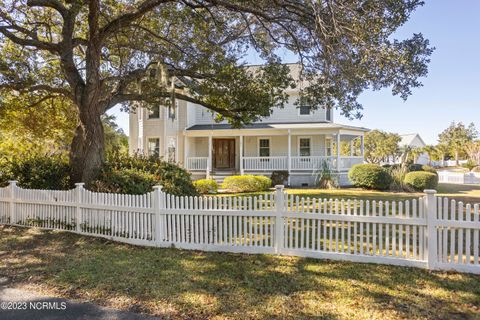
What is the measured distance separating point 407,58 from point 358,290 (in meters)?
4.93

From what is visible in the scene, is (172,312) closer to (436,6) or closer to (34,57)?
(436,6)

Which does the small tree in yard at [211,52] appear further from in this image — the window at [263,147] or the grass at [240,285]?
the window at [263,147]

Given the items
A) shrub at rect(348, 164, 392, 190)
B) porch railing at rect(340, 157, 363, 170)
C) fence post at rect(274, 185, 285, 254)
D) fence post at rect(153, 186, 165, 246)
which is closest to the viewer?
fence post at rect(274, 185, 285, 254)

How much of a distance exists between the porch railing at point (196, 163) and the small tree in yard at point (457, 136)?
55.3 m

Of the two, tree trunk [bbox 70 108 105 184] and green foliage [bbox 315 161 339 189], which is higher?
tree trunk [bbox 70 108 105 184]

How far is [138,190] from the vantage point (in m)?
7.91

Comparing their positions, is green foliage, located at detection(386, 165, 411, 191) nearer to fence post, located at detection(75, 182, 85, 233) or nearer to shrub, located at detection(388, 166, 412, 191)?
shrub, located at detection(388, 166, 412, 191)

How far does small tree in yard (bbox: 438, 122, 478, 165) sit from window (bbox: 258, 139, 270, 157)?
51.5 meters

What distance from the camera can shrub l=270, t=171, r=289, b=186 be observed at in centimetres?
1848

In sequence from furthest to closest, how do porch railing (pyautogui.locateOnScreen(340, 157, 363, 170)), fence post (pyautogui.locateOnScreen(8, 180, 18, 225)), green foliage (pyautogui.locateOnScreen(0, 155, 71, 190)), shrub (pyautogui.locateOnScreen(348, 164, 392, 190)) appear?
porch railing (pyautogui.locateOnScreen(340, 157, 363, 170)) → shrub (pyautogui.locateOnScreen(348, 164, 392, 190)) → green foliage (pyautogui.locateOnScreen(0, 155, 71, 190)) → fence post (pyautogui.locateOnScreen(8, 180, 18, 225))

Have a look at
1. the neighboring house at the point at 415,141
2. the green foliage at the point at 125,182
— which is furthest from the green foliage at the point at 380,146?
the green foliage at the point at 125,182

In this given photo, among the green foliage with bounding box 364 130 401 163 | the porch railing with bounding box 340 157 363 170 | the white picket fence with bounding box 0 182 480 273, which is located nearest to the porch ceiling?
the porch railing with bounding box 340 157 363 170

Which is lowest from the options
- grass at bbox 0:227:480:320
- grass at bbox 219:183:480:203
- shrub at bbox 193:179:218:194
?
grass at bbox 0:227:480:320

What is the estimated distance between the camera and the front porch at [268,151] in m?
18.9
